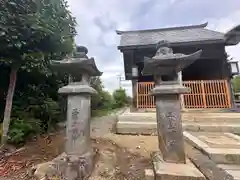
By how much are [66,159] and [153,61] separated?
2224 millimetres

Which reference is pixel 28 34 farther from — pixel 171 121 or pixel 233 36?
pixel 233 36

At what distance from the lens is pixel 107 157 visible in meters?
3.44

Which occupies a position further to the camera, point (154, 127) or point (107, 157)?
point (154, 127)

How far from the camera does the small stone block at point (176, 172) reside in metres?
2.21

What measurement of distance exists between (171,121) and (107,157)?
1.53 metres

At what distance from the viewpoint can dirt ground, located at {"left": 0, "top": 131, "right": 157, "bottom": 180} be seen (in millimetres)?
2917

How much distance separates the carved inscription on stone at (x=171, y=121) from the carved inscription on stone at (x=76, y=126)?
1518 mm

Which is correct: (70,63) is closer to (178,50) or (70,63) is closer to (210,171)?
(210,171)

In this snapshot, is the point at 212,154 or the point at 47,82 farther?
the point at 47,82

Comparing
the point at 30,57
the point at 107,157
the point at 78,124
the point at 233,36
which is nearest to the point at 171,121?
the point at 107,157

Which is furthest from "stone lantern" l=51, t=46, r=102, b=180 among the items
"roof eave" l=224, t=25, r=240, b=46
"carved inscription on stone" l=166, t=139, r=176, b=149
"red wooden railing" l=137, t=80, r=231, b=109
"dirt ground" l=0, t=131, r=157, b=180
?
"roof eave" l=224, t=25, r=240, b=46

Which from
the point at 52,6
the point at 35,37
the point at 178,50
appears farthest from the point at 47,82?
the point at 178,50

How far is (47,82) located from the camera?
586cm

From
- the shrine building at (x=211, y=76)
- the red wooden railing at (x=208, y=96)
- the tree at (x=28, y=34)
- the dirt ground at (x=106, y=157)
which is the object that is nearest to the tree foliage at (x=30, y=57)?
the tree at (x=28, y=34)
